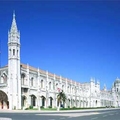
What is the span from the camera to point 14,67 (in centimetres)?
6400

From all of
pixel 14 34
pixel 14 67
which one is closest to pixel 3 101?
pixel 14 67

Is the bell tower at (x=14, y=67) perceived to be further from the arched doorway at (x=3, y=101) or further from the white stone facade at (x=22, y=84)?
the arched doorway at (x=3, y=101)

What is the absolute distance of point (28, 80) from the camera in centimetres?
6869

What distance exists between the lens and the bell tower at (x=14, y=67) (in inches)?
2454

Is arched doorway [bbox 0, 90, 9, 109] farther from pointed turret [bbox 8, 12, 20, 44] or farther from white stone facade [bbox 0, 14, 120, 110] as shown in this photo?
pointed turret [bbox 8, 12, 20, 44]

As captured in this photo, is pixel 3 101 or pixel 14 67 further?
pixel 3 101

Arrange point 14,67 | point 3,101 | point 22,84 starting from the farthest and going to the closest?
point 22,84 → point 3,101 → point 14,67

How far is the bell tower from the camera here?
205ft

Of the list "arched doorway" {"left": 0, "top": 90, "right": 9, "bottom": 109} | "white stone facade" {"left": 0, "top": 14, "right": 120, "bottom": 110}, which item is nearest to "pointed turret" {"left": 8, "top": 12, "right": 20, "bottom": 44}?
"white stone facade" {"left": 0, "top": 14, "right": 120, "bottom": 110}

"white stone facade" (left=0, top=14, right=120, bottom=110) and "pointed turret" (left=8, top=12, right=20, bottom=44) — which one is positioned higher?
"pointed turret" (left=8, top=12, right=20, bottom=44)

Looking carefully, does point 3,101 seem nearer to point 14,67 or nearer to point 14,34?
point 14,67

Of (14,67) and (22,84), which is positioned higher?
(14,67)

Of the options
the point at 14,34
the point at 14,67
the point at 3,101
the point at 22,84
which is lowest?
the point at 3,101

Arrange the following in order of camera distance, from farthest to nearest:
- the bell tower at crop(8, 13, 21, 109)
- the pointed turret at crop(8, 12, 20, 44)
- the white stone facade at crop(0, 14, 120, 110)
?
the pointed turret at crop(8, 12, 20, 44) < the white stone facade at crop(0, 14, 120, 110) < the bell tower at crop(8, 13, 21, 109)
